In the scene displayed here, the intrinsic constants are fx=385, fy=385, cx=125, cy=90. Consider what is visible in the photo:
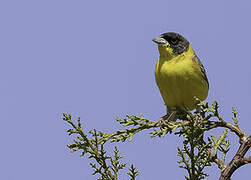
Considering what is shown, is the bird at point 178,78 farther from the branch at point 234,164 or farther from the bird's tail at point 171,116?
the branch at point 234,164

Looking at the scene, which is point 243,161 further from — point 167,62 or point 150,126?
point 167,62

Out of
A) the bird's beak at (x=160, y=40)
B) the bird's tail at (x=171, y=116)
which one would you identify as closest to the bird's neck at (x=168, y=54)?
the bird's beak at (x=160, y=40)

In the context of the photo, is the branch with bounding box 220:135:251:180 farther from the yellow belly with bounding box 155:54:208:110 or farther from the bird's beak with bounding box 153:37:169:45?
the bird's beak with bounding box 153:37:169:45

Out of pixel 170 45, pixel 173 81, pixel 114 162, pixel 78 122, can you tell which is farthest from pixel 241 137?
pixel 170 45

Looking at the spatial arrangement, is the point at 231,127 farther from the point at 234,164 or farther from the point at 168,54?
the point at 168,54

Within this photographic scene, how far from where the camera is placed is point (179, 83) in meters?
5.74

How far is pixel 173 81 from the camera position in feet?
18.9

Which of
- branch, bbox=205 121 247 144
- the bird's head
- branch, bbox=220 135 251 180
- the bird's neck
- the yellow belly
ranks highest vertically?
the bird's head

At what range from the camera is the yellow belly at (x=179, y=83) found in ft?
18.9

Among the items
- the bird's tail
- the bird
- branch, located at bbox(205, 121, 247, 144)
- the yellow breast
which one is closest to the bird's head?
the bird

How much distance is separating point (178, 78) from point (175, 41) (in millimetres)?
961

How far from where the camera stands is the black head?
636 cm

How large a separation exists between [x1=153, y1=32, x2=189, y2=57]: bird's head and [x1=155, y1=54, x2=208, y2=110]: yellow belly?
25 centimetres

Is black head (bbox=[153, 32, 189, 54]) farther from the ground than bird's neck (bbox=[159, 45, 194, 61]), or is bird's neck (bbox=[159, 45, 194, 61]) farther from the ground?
black head (bbox=[153, 32, 189, 54])
